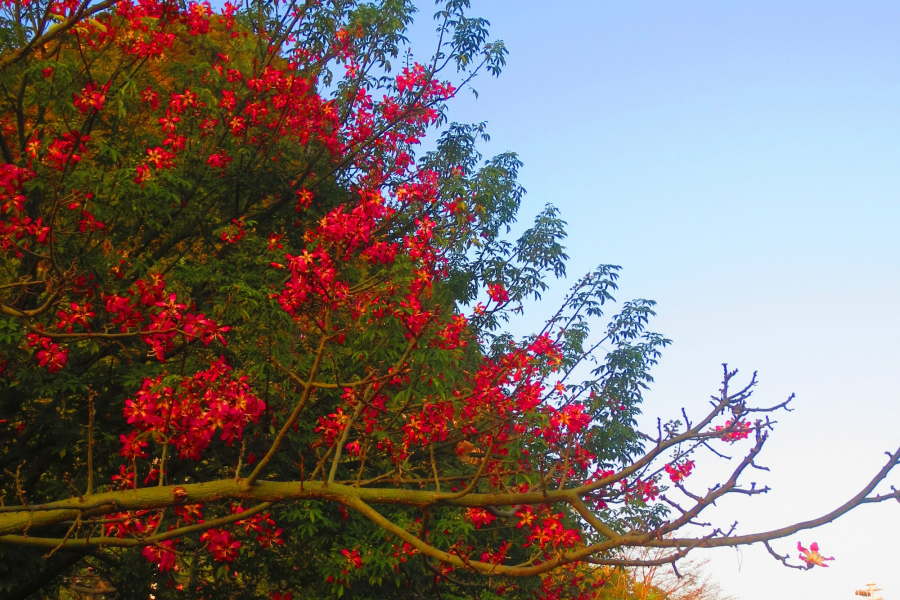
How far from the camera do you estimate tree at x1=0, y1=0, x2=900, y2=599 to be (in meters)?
6.36

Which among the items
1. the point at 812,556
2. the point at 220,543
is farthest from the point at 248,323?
the point at 812,556

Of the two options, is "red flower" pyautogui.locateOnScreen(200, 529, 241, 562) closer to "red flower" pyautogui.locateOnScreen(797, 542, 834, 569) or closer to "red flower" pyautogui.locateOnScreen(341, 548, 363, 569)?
"red flower" pyautogui.locateOnScreen(341, 548, 363, 569)

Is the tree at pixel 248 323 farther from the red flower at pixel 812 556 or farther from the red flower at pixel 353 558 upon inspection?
the red flower at pixel 812 556

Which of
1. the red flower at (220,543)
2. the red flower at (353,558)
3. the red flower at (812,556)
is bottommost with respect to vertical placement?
the red flower at (220,543)

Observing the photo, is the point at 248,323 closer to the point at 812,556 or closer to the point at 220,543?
the point at 220,543

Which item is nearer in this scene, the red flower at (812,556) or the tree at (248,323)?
the red flower at (812,556)

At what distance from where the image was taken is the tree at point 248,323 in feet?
20.9

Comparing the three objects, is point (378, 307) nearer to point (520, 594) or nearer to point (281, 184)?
point (281, 184)

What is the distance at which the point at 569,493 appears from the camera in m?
4.46

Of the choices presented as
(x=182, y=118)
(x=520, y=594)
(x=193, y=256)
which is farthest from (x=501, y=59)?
(x=520, y=594)

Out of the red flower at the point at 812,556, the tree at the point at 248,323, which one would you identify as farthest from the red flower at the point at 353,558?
the red flower at the point at 812,556

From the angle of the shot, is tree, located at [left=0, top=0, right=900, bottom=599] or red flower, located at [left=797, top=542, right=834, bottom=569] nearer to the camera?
red flower, located at [left=797, top=542, right=834, bottom=569]

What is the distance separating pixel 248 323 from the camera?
813 cm

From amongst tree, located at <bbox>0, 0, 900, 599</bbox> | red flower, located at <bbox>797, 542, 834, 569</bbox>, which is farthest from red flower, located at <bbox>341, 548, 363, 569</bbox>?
red flower, located at <bbox>797, 542, 834, 569</bbox>
